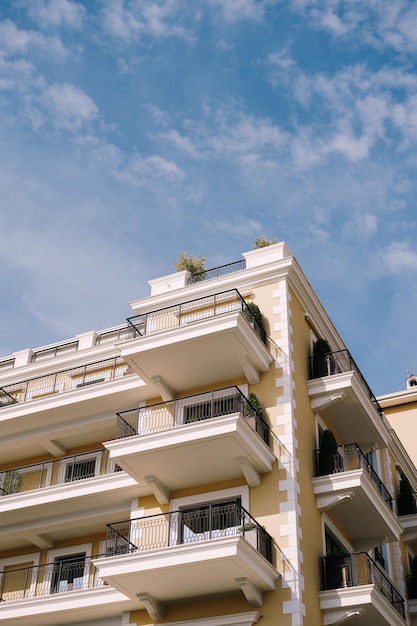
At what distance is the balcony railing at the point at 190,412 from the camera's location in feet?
81.3

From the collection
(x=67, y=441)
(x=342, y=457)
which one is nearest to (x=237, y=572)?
(x=342, y=457)

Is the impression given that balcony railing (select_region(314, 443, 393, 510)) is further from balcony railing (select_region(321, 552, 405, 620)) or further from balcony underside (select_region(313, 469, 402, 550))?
balcony railing (select_region(321, 552, 405, 620))

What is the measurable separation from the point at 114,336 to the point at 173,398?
5.72 m

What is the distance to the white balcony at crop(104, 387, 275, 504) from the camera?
23.7 meters

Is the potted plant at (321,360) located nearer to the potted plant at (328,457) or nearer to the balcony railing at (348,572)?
the potted plant at (328,457)

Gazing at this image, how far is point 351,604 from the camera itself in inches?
901

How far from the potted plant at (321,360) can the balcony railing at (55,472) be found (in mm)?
7181

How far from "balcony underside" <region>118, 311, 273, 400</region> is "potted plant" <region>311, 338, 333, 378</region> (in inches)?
99.8

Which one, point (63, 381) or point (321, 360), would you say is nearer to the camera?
point (321, 360)

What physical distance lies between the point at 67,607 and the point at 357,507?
29.2ft

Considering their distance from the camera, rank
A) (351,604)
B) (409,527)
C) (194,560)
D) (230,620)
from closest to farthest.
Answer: (194,560)
(230,620)
(351,604)
(409,527)

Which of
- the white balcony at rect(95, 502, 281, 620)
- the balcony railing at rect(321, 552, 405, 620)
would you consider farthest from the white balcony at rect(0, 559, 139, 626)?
the balcony railing at rect(321, 552, 405, 620)

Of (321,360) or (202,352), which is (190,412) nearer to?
(202,352)

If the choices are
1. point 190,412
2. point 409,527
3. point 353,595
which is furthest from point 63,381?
point 409,527
